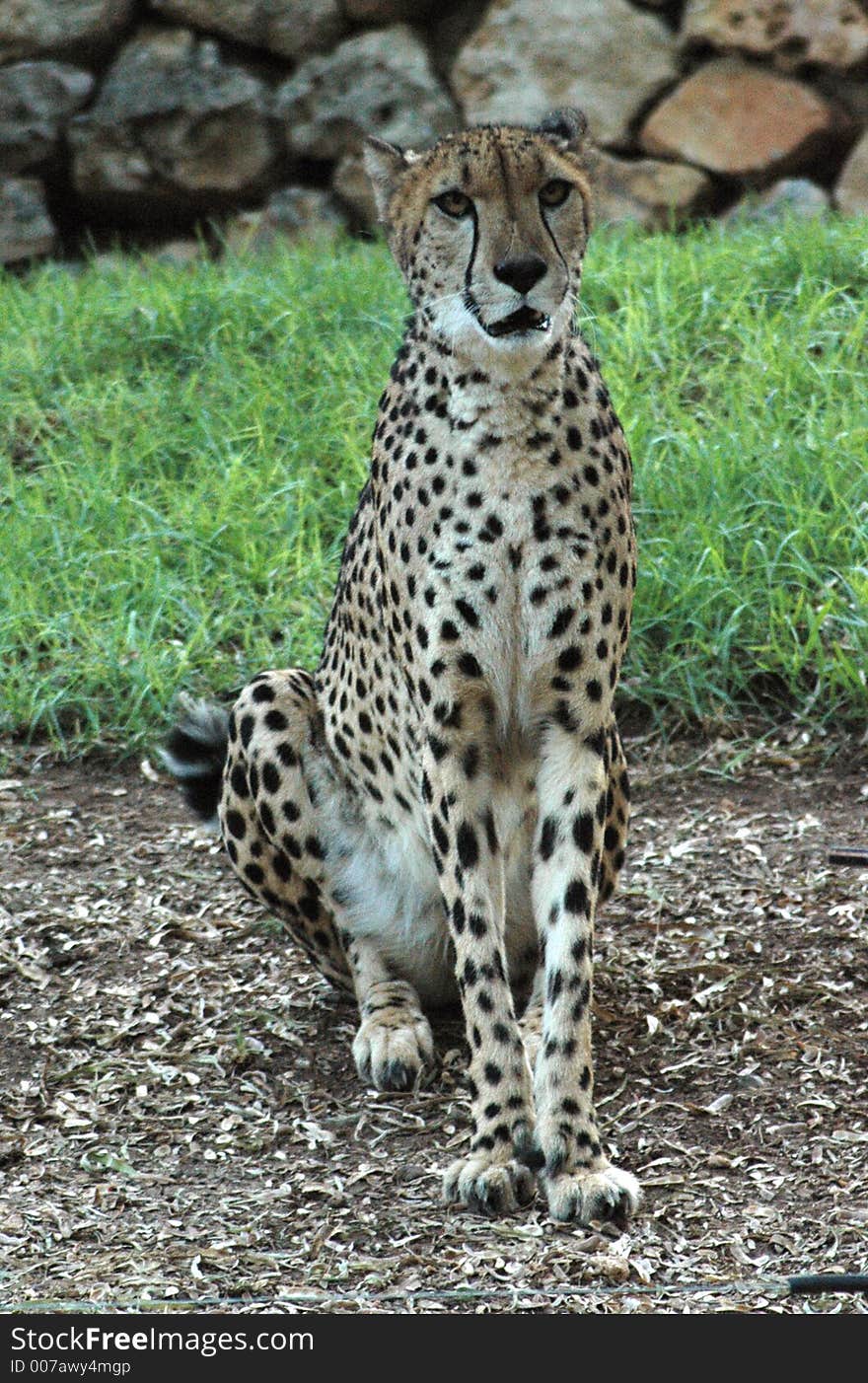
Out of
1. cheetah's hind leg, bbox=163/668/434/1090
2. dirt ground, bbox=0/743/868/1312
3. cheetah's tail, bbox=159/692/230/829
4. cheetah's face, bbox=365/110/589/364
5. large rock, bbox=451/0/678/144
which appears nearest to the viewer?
dirt ground, bbox=0/743/868/1312

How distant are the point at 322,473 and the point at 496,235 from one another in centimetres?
251

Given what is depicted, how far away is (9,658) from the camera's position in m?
4.64

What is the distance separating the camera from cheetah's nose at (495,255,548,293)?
2.49 m

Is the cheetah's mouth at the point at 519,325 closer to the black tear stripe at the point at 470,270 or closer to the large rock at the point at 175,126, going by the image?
the black tear stripe at the point at 470,270

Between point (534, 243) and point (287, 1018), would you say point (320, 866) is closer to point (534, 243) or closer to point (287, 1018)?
point (287, 1018)

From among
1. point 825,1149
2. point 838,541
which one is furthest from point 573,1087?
point 838,541

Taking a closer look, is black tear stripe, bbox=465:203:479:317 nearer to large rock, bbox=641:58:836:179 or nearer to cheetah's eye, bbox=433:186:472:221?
cheetah's eye, bbox=433:186:472:221

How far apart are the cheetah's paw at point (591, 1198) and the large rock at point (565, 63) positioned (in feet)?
17.2

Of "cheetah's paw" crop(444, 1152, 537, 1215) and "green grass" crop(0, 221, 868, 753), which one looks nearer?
"cheetah's paw" crop(444, 1152, 537, 1215)

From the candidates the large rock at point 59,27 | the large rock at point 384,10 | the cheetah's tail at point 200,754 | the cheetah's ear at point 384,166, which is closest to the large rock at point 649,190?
the large rock at point 384,10

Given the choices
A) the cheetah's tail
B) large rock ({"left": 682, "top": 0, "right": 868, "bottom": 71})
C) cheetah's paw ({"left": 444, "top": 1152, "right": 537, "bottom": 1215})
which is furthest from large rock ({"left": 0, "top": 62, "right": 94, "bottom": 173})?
cheetah's paw ({"left": 444, "top": 1152, "right": 537, "bottom": 1215})

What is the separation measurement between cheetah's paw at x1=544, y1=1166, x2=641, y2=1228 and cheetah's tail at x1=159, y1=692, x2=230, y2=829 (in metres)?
1.26

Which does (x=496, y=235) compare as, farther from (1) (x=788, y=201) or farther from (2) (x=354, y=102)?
(2) (x=354, y=102)

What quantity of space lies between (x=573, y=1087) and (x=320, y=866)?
2.49 ft
